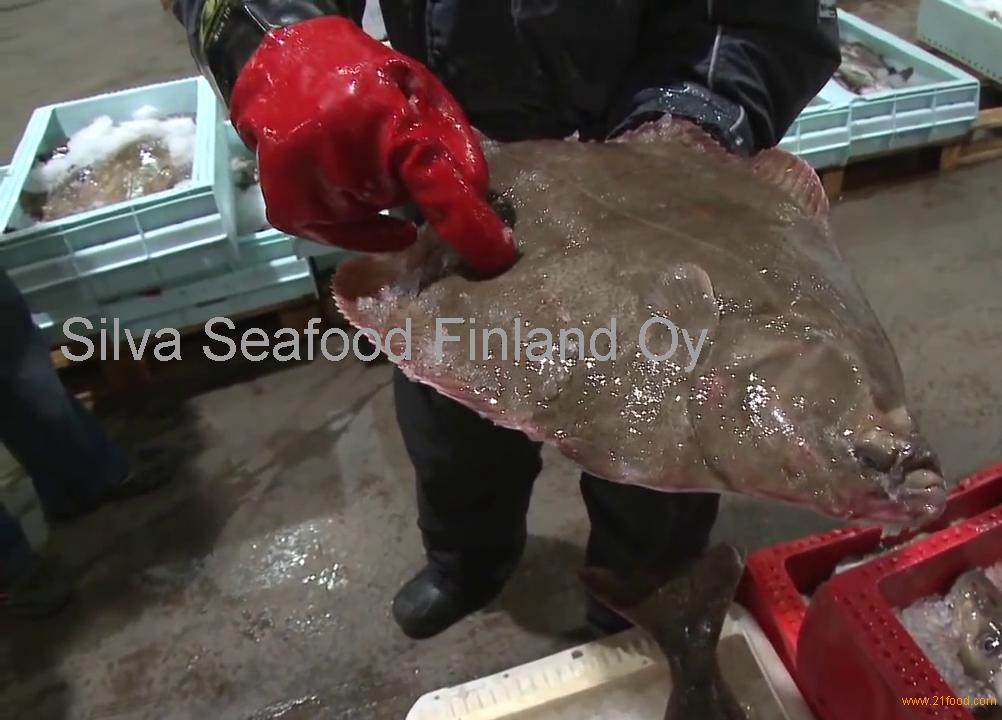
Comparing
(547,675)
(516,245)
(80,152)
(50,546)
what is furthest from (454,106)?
(80,152)

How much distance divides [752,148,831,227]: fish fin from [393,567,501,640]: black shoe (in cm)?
124

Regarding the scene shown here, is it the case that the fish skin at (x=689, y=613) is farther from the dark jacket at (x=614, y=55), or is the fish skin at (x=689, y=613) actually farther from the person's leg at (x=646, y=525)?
the dark jacket at (x=614, y=55)

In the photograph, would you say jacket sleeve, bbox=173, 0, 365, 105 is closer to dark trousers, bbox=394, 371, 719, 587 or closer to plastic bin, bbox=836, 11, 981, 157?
dark trousers, bbox=394, 371, 719, 587

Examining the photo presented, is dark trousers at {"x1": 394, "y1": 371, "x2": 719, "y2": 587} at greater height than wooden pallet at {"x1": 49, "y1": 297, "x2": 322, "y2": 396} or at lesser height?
greater

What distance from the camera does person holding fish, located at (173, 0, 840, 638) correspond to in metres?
0.98

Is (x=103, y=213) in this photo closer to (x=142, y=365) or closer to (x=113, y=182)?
(x=113, y=182)

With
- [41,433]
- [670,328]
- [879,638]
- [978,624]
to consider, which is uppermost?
[670,328]

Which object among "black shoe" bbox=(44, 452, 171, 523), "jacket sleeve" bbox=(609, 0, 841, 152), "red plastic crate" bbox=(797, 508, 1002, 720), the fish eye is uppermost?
"jacket sleeve" bbox=(609, 0, 841, 152)

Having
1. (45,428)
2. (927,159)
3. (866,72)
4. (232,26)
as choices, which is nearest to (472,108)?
(232,26)

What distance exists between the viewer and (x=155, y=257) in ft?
7.82

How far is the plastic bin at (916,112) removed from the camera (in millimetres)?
3074

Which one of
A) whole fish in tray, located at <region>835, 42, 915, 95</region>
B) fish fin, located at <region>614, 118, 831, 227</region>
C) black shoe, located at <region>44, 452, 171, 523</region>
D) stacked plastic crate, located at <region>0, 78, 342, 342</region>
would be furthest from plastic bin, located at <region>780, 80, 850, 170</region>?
black shoe, located at <region>44, 452, 171, 523</region>

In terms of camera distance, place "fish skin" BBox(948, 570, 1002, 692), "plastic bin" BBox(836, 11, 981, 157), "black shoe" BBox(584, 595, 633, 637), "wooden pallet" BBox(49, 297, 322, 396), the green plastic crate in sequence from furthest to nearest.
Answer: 1. "plastic bin" BBox(836, 11, 981, 157)
2. "wooden pallet" BBox(49, 297, 322, 396)
3. the green plastic crate
4. "black shoe" BBox(584, 595, 633, 637)
5. "fish skin" BBox(948, 570, 1002, 692)

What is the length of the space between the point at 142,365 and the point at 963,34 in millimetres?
3738
